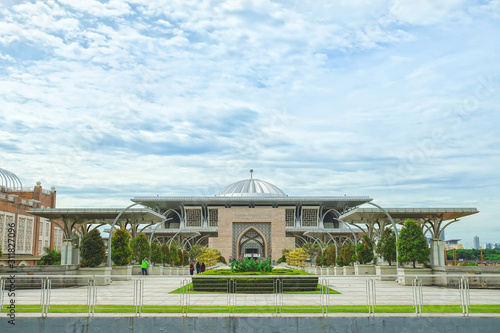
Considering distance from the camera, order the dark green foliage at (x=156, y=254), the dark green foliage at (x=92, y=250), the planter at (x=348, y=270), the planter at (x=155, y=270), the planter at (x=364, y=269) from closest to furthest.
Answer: the dark green foliage at (x=92, y=250) → the planter at (x=364, y=269) → the planter at (x=348, y=270) → the planter at (x=155, y=270) → the dark green foliage at (x=156, y=254)

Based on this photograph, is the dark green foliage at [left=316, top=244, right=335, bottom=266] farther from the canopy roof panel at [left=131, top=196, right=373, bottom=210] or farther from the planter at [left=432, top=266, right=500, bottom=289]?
the canopy roof panel at [left=131, top=196, right=373, bottom=210]

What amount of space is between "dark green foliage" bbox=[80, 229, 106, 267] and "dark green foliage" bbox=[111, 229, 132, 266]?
10.3 feet

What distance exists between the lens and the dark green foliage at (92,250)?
25.1m

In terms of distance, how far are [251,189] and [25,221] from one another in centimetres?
4710

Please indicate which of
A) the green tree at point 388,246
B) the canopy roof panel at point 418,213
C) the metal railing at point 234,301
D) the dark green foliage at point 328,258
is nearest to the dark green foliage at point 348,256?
the dark green foliage at point 328,258

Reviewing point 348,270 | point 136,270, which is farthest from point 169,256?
point 348,270

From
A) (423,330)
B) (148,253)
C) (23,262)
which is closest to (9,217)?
(23,262)

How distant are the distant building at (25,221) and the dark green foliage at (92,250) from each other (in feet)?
80.0

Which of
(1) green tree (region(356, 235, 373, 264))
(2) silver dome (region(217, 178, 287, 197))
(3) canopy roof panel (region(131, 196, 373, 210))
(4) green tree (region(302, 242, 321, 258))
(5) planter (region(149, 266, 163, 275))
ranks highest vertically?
(2) silver dome (region(217, 178, 287, 197))

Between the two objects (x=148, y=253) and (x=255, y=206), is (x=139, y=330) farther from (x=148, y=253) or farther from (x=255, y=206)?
(x=255, y=206)

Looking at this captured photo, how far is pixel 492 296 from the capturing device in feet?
43.7

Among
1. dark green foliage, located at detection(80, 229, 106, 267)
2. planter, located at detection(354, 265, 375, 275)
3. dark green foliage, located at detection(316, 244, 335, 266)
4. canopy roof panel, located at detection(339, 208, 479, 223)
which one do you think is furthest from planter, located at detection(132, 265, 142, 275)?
planter, located at detection(354, 265, 375, 275)

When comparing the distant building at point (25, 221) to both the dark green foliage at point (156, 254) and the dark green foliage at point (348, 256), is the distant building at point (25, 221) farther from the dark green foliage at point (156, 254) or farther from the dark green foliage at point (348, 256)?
the dark green foliage at point (348, 256)

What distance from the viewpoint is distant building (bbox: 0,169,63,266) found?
49.0 meters
